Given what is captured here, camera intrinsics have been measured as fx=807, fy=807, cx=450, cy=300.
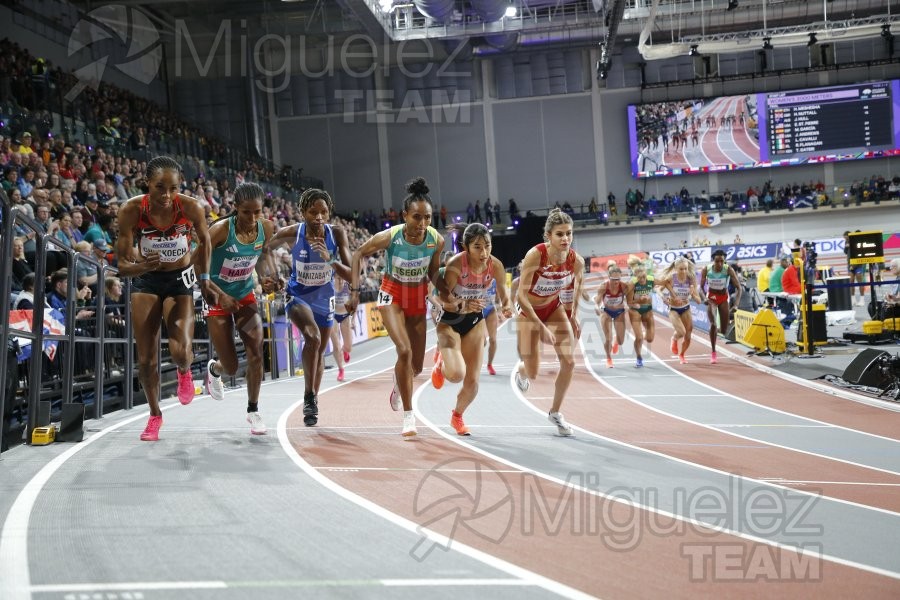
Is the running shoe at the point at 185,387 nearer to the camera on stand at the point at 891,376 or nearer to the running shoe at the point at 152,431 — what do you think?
the running shoe at the point at 152,431

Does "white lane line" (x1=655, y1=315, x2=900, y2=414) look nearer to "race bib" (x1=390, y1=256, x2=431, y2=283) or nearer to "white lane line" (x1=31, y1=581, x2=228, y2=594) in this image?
"race bib" (x1=390, y1=256, x2=431, y2=283)

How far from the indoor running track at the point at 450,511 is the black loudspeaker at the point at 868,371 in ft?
6.78

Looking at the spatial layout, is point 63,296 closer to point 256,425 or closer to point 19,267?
point 19,267

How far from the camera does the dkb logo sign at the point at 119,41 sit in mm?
30391

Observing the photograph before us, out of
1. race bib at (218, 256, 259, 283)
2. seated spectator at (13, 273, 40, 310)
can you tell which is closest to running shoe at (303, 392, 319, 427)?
race bib at (218, 256, 259, 283)

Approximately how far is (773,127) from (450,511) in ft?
136

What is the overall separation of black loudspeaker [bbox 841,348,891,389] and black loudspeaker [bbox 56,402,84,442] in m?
9.38

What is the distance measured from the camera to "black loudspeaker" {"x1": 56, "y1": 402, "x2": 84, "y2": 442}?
256 inches

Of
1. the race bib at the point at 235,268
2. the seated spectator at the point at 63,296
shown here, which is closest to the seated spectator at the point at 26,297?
the seated spectator at the point at 63,296

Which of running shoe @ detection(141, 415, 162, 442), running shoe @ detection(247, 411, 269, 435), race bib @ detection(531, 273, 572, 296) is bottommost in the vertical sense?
running shoe @ detection(247, 411, 269, 435)

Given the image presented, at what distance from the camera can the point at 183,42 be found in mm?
38562

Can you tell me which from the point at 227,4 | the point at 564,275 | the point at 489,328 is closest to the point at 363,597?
the point at 564,275

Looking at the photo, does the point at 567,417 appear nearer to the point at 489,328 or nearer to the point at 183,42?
the point at 489,328

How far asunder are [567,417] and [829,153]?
37471 mm
